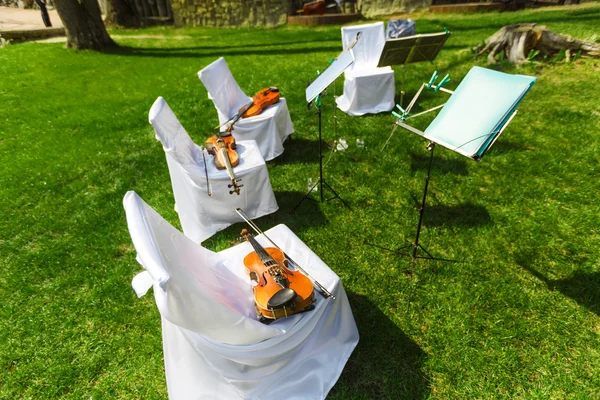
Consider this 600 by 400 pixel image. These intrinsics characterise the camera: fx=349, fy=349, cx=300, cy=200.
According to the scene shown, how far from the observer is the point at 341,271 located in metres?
3.32

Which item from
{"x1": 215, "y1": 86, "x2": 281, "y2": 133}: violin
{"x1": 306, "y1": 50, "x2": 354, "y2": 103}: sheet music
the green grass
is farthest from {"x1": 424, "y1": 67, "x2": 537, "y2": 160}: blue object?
{"x1": 215, "y1": 86, "x2": 281, "y2": 133}: violin

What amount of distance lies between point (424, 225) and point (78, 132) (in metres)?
5.98

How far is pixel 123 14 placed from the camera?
13.2 metres

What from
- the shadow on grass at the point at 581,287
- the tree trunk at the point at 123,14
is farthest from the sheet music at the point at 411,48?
the tree trunk at the point at 123,14

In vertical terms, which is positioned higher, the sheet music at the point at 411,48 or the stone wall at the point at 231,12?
the stone wall at the point at 231,12

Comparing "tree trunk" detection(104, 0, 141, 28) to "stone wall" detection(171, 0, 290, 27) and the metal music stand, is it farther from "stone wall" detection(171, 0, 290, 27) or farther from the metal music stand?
the metal music stand

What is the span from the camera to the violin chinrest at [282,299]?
2068mm

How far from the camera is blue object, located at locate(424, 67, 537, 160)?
242 centimetres

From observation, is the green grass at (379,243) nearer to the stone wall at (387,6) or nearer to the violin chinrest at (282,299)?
the violin chinrest at (282,299)

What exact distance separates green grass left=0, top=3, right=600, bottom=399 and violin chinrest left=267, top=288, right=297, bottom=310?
3.06 feet

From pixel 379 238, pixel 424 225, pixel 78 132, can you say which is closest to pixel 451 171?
pixel 424 225

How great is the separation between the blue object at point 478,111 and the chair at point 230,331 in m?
1.35

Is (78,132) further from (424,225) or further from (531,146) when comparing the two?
(531,146)

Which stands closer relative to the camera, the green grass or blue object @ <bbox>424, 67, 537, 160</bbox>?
blue object @ <bbox>424, 67, 537, 160</bbox>
